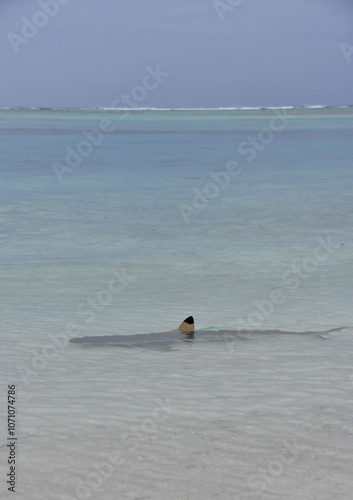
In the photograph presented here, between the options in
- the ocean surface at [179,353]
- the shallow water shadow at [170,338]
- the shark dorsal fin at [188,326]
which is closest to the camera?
the ocean surface at [179,353]

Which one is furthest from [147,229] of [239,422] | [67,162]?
[67,162]

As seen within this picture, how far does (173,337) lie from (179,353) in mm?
659

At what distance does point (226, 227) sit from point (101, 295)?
7273 mm

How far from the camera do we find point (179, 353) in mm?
7723

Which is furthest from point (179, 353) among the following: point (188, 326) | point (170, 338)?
point (188, 326)

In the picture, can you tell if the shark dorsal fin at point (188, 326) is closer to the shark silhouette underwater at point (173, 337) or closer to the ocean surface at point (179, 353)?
the shark silhouette underwater at point (173, 337)

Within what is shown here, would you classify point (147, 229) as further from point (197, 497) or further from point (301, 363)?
point (197, 497)

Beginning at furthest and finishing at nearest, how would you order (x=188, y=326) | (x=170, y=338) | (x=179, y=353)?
(x=188, y=326) < (x=170, y=338) < (x=179, y=353)

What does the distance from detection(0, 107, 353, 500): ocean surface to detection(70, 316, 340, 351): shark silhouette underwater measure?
0.04 m

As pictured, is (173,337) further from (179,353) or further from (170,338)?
(179,353)

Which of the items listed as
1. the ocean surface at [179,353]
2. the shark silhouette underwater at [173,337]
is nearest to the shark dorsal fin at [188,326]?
the shark silhouette underwater at [173,337]

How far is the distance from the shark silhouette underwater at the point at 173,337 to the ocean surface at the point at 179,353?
0.13 ft

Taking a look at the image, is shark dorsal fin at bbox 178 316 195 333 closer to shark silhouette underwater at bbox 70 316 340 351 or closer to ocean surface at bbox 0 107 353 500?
shark silhouette underwater at bbox 70 316 340 351

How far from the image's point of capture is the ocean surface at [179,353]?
490 centimetres
